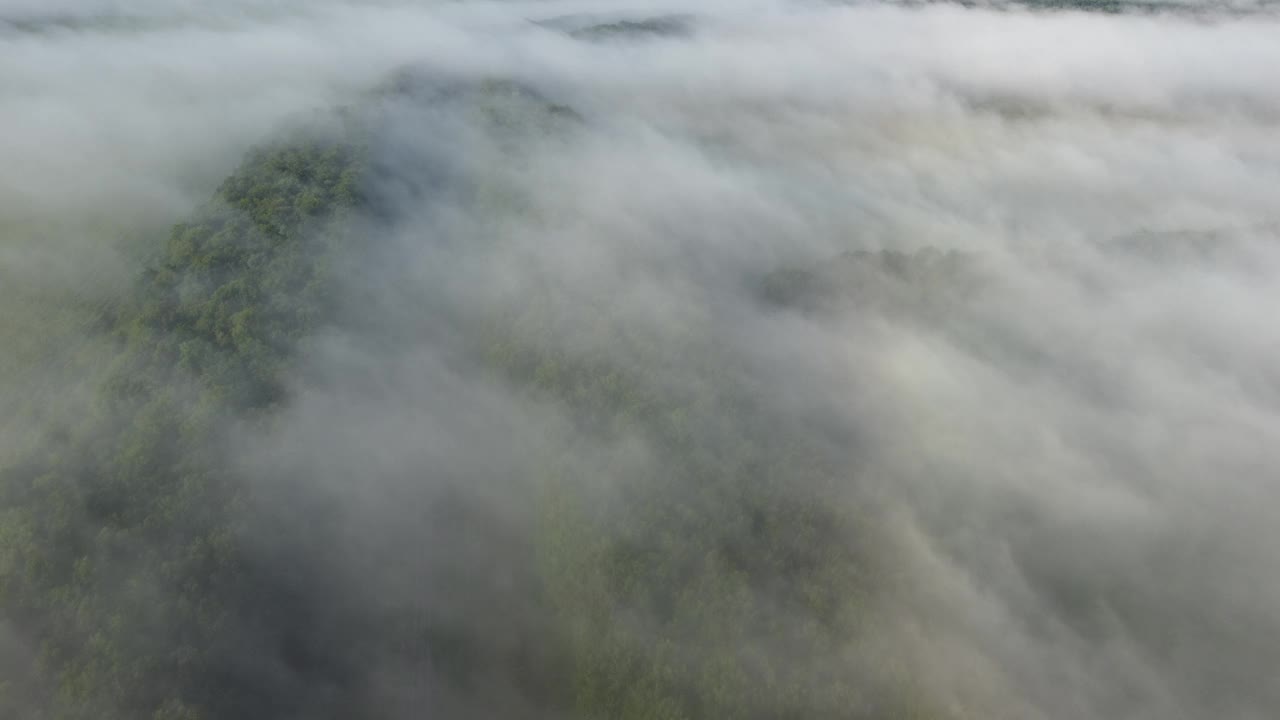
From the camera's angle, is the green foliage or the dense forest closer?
the green foliage

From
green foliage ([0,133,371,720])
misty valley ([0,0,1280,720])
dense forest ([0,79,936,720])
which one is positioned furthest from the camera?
misty valley ([0,0,1280,720])

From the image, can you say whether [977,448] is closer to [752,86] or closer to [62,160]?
[62,160]

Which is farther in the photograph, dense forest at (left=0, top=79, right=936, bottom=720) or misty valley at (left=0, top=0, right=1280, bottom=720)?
misty valley at (left=0, top=0, right=1280, bottom=720)

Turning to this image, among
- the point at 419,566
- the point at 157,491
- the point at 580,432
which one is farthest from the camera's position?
the point at 580,432

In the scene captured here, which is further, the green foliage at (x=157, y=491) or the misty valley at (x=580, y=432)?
the misty valley at (x=580, y=432)

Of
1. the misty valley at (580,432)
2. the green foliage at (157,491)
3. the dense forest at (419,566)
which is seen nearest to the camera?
the green foliage at (157,491)

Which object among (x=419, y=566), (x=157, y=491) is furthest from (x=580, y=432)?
(x=157, y=491)

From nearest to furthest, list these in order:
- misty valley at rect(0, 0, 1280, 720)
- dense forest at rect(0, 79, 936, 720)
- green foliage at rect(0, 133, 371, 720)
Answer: green foliage at rect(0, 133, 371, 720) < dense forest at rect(0, 79, 936, 720) < misty valley at rect(0, 0, 1280, 720)

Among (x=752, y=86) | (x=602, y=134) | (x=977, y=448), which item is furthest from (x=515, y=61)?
(x=977, y=448)

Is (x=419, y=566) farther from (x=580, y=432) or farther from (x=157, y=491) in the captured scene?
(x=157, y=491)

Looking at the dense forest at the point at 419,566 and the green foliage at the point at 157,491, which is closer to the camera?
the green foliage at the point at 157,491

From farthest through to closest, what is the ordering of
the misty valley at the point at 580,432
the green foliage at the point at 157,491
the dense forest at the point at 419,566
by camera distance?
the misty valley at the point at 580,432 < the dense forest at the point at 419,566 < the green foliage at the point at 157,491
